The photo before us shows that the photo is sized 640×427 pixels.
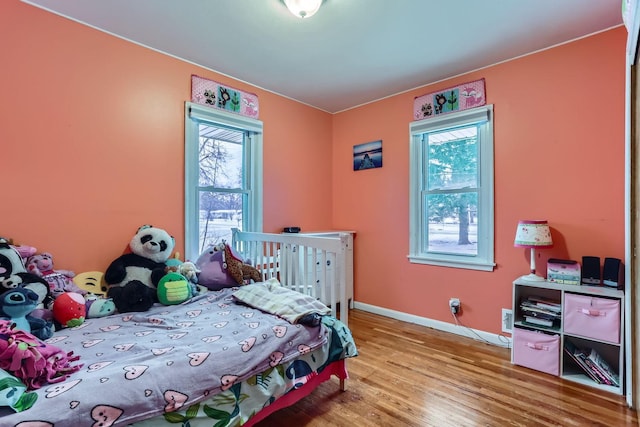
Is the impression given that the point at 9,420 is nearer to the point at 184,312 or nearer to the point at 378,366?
the point at 184,312

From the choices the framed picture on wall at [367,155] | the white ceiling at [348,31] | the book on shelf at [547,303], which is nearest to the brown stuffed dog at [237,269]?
the white ceiling at [348,31]

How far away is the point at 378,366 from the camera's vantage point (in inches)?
89.6

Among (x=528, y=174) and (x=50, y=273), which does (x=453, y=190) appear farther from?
(x=50, y=273)

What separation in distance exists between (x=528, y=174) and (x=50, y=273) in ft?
11.1

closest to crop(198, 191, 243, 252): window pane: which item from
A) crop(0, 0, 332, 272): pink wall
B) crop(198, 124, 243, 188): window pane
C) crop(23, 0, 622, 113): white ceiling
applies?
crop(198, 124, 243, 188): window pane

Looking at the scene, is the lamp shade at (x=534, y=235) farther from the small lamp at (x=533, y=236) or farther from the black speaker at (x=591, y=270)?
the black speaker at (x=591, y=270)

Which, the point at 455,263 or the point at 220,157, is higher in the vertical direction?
the point at 220,157

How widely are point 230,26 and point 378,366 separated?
2562 mm

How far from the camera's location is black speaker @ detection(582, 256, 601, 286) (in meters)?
2.12

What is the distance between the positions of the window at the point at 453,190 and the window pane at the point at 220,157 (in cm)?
172

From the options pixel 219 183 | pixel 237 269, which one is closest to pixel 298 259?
pixel 237 269

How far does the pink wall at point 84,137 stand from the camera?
1.84 m

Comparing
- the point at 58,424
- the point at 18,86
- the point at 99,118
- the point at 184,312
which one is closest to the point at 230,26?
the point at 99,118

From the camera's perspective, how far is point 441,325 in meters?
2.96
